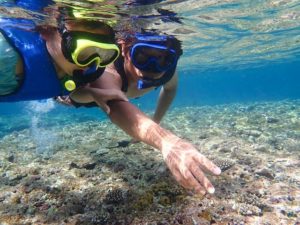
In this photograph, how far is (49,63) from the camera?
13.4 feet

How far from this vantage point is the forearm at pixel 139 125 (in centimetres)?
323

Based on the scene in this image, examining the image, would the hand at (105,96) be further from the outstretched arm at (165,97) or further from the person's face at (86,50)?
the outstretched arm at (165,97)

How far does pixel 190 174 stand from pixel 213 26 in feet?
56.0

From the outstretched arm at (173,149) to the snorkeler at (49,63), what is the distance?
1.07 ft

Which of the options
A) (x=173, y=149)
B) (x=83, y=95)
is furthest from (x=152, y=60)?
(x=173, y=149)

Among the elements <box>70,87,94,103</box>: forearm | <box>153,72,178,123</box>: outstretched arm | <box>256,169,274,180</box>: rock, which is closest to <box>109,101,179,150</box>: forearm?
<box>70,87,94,103</box>: forearm

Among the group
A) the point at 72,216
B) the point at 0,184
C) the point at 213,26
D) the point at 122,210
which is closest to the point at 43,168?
the point at 0,184

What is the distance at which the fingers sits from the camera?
2672 millimetres

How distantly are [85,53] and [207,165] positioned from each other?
2.14 m

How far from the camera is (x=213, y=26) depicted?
59.6 feet

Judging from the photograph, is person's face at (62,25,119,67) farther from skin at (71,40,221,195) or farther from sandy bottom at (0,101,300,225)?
sandy bottom at (0,101,300,225)

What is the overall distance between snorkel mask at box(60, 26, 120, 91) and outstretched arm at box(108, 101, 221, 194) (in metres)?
0.56

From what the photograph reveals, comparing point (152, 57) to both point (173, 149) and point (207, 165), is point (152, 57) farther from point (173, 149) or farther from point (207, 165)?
point (207, 165)

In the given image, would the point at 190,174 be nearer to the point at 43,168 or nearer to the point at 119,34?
the point at 43,168
